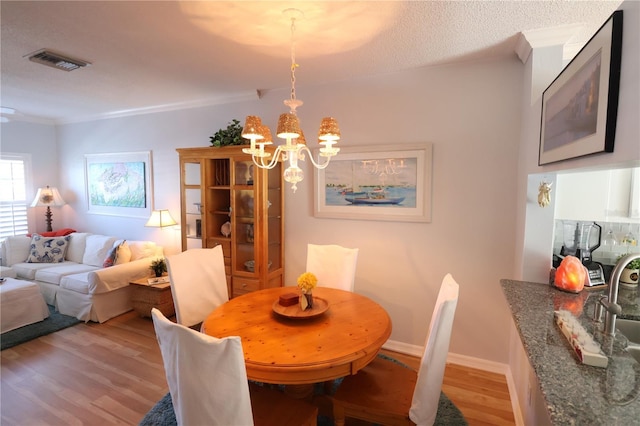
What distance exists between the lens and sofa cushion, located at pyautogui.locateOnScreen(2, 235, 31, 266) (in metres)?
4.29

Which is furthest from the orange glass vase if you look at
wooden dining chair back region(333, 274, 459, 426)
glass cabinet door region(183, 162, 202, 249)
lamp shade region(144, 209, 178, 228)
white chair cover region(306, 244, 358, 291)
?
lamp shade region(144, 209, 178, 228)

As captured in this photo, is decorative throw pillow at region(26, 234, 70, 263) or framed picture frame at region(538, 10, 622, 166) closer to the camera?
framed picture frame at region(538, 10, 622, 166)

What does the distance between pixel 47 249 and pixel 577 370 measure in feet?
18.8

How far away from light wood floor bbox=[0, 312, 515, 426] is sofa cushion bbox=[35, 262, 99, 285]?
86 cm

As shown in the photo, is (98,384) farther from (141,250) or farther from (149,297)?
(141,250)

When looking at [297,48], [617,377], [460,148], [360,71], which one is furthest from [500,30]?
[617,377]

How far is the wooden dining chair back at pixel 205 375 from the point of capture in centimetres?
116

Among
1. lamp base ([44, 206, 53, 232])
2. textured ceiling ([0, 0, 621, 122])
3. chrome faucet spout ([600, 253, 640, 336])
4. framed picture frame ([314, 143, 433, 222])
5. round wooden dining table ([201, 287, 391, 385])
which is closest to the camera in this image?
chrome faucet spout ([600, 253, 640, 336])

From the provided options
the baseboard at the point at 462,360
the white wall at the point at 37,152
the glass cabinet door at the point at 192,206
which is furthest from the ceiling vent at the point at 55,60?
the baseboard at the point at 462,360

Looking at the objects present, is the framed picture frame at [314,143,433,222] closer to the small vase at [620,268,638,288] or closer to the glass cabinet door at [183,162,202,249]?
the small vase at [620,268,638,288]

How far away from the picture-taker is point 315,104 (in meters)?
3.18

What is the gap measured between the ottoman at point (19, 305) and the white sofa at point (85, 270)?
25 centimetres

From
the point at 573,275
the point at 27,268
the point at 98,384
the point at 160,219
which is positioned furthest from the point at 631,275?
the point at 27,268

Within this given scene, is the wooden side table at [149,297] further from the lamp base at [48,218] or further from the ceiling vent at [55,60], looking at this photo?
the lamp base at [48,218]
